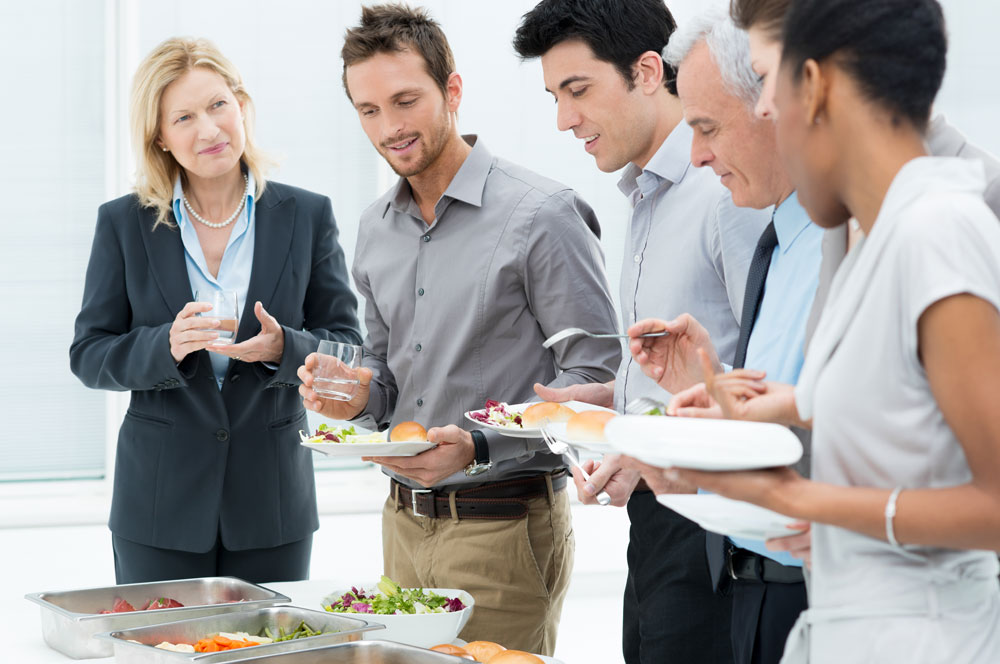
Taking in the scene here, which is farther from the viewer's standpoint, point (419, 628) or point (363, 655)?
point (419, 628)

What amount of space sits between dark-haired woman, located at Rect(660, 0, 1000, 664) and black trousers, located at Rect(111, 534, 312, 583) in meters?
1.80

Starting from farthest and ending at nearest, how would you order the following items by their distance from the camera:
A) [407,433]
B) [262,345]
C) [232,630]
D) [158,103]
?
[158,103], [262,345], [407,433], [232,630]

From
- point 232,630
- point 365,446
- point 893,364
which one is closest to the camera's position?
point 893,364

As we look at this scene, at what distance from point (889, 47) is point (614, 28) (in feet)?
4.30

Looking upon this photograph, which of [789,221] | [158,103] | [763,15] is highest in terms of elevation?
[158,103]

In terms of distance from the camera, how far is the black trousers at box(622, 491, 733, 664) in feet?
6.89

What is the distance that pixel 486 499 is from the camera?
2439 millimetres

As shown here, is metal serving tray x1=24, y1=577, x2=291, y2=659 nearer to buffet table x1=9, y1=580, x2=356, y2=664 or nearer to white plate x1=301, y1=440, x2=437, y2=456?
buffet table x1=9, y1=580, x2=356, y2=664

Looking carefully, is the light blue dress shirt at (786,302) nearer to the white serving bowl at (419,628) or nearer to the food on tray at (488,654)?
the food on tray at (488,654)

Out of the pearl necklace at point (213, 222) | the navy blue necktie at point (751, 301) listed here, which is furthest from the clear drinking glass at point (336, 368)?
the navy blue necktie at point (751, 301)

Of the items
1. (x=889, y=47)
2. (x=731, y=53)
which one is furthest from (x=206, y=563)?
(x=889, y=47)

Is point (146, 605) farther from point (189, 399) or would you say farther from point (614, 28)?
point (614, 28)

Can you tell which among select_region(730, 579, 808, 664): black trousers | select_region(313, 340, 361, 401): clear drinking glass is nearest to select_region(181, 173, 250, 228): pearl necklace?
select_region(313, 340, 361, 401): clear drinking glass

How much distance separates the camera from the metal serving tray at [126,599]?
2.01m
